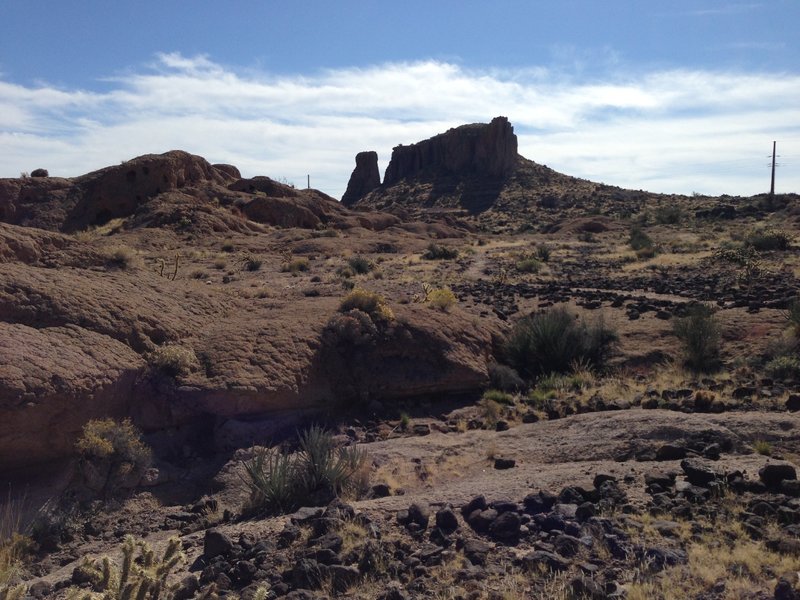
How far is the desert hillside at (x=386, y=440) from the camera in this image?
5812mm

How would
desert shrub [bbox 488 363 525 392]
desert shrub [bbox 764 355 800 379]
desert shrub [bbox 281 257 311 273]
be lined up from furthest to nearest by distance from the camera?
desert shrub [bbox 281 257 311 273], desert shrub [bbox 488 363 525 392], desert shrub [bbox 764 355 800 379]

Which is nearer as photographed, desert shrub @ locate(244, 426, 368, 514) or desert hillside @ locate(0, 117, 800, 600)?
desert hillside @ locate(0, 117, 800, 600)

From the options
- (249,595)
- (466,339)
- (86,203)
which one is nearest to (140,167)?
(86,203)

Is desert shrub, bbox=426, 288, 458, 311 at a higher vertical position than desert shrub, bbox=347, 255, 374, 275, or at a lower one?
lower

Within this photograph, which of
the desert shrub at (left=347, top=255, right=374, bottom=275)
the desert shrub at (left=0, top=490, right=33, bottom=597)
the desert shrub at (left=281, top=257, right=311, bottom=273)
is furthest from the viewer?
the desert shrub at (left=281, top=257, right=311, bottom=273)

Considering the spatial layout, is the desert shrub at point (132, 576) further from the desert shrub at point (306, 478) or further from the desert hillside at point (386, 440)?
the desert shrub at point (306, 478)

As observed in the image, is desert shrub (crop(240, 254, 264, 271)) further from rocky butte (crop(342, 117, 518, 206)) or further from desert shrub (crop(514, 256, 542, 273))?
rocky butte (crop(342, 117, 518, 206))

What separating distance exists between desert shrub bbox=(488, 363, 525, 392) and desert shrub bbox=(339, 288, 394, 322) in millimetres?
2049

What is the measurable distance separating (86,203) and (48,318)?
114 ft

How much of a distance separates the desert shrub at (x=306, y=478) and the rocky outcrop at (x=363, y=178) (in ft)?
323

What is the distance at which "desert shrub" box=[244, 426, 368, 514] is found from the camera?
796 cm

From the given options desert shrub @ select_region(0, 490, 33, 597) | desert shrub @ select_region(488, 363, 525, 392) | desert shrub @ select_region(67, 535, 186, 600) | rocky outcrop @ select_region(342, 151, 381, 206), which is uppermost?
rocky outcrop @ select_region(342, 151, 381, 206)

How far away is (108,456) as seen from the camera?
8.82 meters

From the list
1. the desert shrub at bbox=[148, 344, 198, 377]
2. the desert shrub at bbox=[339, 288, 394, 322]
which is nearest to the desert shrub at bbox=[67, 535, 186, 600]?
the desert shrub at bbox=[148, 344, 198, 377]
